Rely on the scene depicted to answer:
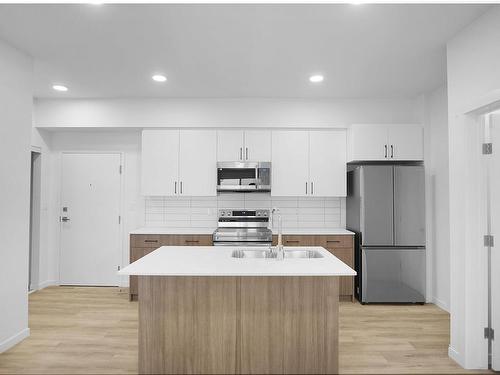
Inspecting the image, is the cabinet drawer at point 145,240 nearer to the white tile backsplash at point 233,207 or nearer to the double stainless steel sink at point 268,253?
the white tile backsplash at point 233,207

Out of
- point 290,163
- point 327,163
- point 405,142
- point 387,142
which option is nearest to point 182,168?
point 290,163

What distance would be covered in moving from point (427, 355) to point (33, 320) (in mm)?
3947

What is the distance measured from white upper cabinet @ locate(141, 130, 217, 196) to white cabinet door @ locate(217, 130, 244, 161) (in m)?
0.07

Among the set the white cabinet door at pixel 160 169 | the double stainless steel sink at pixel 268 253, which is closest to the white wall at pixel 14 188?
the white cabinet door at pixel 160 169

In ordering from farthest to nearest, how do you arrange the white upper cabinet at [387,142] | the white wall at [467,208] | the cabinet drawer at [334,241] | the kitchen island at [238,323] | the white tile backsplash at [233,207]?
the white tile backsplash at [233,207]
the white upper cabinet at [387,142]
the cabinet drawer at [334,241]
the white wall at [467,208]
the kitchen island at [238,323]

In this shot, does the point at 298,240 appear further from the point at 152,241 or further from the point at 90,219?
the point at 90,219

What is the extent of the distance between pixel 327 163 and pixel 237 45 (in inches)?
89.8

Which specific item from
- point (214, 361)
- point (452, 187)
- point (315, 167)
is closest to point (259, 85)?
point (315, 167)

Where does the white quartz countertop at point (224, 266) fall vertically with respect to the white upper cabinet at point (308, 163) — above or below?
below

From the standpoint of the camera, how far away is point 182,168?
4.87m

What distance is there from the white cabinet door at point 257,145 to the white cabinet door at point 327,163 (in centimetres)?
59

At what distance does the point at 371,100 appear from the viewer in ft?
16.1

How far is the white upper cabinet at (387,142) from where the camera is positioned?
4.67m

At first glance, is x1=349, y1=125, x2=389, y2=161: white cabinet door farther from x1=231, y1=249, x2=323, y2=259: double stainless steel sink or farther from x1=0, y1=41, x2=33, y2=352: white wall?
x1=0, y1=41, x2=33, y2=352: white wall
